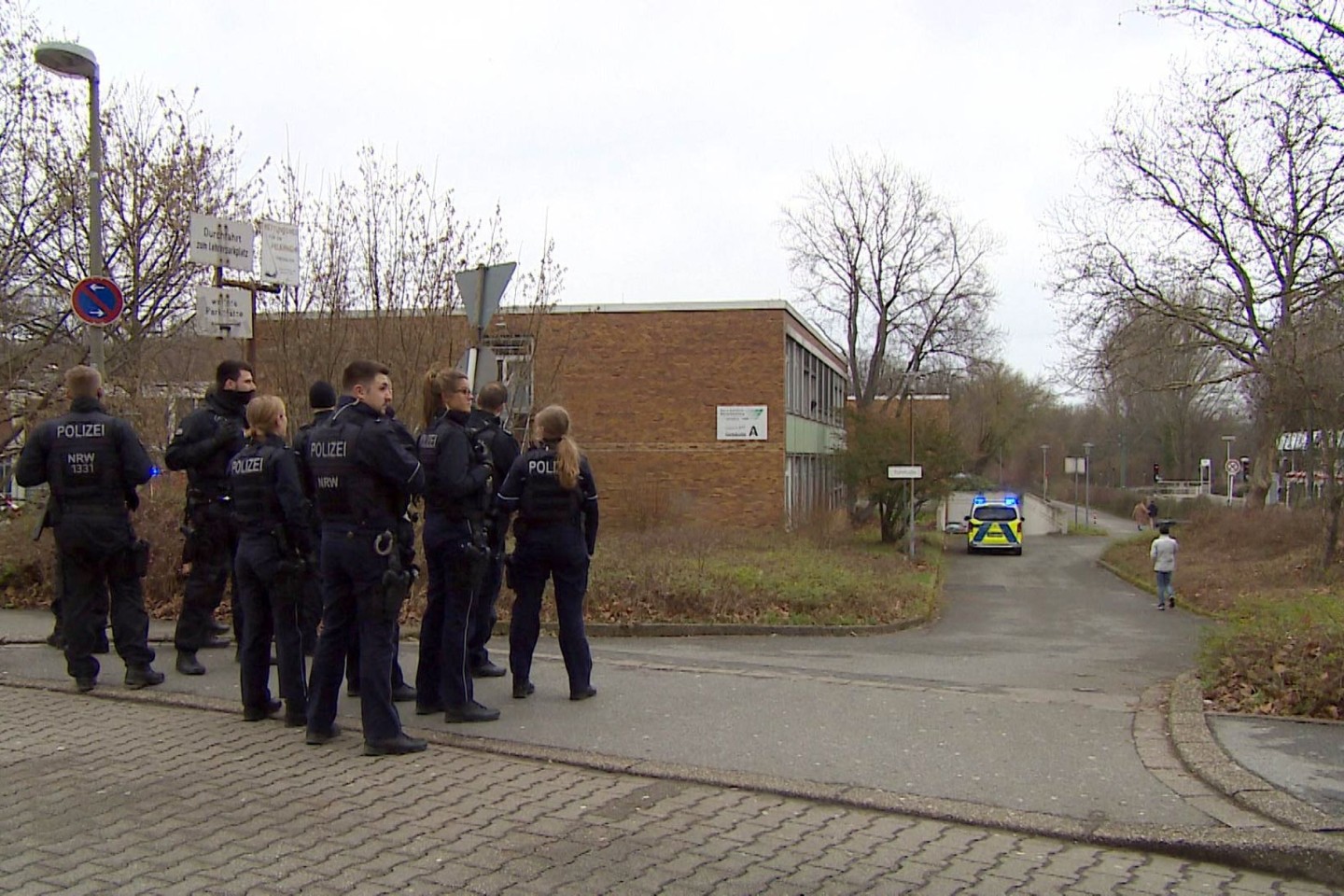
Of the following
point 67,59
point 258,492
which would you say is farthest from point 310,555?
point 67,59

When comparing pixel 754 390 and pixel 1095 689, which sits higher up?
pixel 754 390

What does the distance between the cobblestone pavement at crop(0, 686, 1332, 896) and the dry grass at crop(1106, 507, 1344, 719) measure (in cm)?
330

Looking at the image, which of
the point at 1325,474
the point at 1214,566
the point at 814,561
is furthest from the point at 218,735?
the point at 1214,566

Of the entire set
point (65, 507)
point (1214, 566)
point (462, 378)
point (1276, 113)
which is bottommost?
point (1214, 566)

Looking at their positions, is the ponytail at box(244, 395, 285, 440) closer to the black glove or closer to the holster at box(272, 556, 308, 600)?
the holster at box(272, 556, 308, 600)

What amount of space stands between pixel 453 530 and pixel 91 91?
732 cm

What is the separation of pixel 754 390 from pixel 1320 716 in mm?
24963

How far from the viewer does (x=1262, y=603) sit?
45.8 ft

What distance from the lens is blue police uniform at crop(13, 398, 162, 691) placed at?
23.1 feet

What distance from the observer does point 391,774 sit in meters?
5.40

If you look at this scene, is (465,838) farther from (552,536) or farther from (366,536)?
(552,536)

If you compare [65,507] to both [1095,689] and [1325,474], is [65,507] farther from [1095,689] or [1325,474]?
[1325,474]

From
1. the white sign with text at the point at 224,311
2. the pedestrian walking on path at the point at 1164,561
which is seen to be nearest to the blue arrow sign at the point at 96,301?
the white sign with text at the point at 224,311

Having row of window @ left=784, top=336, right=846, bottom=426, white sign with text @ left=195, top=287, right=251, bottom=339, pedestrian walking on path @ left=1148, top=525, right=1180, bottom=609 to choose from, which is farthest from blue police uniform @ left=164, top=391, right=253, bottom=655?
row of window @ left=784, top=336, right=846, bottom=426
